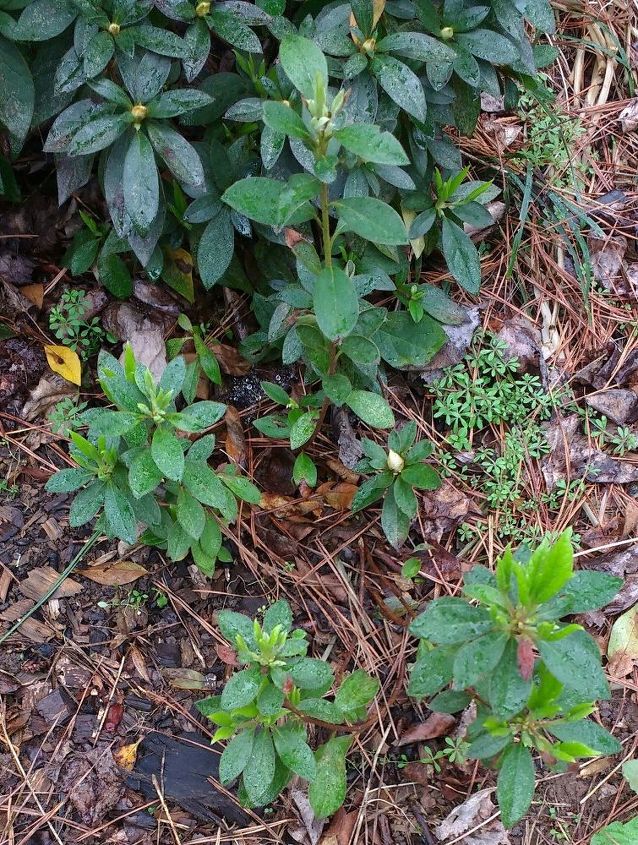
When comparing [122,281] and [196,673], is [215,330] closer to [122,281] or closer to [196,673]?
[122,281]

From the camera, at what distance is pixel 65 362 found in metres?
2.39

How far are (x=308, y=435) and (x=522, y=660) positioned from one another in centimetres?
94

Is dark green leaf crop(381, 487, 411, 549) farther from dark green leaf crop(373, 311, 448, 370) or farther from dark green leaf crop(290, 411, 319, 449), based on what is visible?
dark green leaf crop(373, 311, 448, 370)

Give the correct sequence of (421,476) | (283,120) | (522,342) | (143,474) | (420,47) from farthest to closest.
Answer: (522,342) < (421,476) < (420,47) < (143,474) < (283,120)

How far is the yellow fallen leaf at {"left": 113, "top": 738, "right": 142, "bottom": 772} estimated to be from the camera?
2004 mm

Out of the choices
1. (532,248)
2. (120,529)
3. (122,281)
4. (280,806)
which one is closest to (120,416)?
(120,529)

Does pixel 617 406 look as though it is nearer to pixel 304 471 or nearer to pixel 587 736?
pixel 304 471

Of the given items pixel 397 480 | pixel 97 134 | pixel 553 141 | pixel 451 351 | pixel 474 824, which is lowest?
pixel 474 824

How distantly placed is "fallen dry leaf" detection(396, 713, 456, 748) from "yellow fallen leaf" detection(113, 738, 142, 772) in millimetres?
759

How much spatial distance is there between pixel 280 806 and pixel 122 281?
1.69m

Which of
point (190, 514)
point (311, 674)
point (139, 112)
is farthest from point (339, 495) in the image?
point (139, 112)

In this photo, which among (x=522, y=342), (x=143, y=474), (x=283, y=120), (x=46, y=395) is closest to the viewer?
(x=283, y=120)

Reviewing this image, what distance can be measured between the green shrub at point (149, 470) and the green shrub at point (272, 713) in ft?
1.14

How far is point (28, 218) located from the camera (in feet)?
8.09
